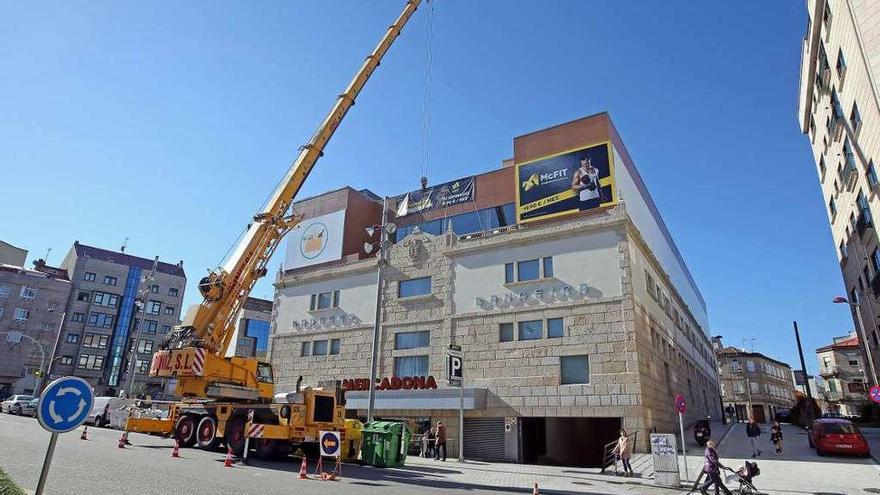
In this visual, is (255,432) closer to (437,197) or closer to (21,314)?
(437,197)

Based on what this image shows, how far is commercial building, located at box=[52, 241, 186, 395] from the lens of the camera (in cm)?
7056

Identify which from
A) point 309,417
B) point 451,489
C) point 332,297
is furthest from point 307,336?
point 451,489

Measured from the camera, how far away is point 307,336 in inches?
1373

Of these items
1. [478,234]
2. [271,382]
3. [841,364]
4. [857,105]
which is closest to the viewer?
[271,382]

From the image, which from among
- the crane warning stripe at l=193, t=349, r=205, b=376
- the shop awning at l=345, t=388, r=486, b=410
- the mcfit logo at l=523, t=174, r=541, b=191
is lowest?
the shop awning at l=345, t=388, r=486, b=410

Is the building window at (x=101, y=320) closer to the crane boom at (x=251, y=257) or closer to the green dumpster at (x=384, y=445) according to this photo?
the crane boom at (x=251, y=257)

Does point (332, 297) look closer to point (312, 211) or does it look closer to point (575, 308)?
point (312, 211)

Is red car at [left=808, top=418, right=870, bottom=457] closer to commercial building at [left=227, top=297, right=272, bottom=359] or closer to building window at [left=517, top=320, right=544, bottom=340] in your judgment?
building window at [left=517, top=320, right=544, bottom=340]

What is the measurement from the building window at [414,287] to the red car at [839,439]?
806 inches

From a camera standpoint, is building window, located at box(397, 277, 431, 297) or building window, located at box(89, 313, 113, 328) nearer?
building window, located at box(397, 277, 431, 297)

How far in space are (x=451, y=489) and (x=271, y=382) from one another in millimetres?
11985

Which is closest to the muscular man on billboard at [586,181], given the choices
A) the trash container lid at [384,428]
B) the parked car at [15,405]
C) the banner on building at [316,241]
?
the trash container lid at [384,428]

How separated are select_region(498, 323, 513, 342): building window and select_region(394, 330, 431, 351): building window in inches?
185

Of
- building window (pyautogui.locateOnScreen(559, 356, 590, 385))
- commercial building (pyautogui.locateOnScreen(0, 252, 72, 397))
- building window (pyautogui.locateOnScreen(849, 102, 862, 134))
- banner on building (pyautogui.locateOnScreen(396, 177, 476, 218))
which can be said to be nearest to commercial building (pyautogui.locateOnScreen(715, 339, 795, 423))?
building window (pyautogui.locateOnScreen(849, 102, 862, 134))
